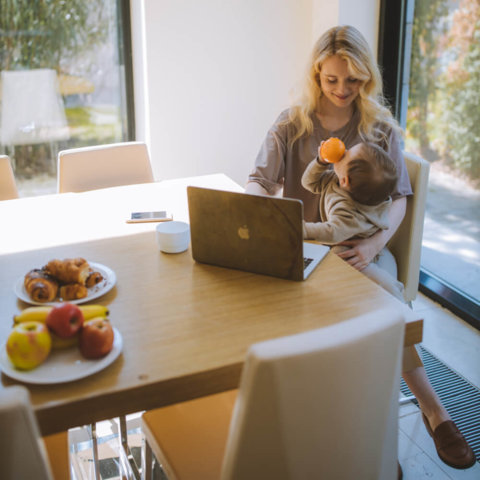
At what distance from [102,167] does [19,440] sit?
1713 millimetres

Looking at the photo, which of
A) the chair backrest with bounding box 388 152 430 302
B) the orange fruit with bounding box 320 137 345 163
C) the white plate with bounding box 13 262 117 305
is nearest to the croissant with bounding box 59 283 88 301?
the white plate with bounding box 13 262 117 305

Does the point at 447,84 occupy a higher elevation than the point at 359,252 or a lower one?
higher

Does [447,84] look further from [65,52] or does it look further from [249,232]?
[65,52]

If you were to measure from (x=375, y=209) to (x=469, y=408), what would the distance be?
832 millimetres

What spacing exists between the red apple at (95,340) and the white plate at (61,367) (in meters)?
0.01

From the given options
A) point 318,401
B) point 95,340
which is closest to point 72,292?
point 95,340

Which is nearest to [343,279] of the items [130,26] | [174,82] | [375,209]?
[375,209]

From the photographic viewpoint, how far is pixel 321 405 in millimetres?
963

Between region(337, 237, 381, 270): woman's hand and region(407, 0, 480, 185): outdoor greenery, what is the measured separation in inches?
40.1

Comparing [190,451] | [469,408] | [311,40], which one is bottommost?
[469,408]

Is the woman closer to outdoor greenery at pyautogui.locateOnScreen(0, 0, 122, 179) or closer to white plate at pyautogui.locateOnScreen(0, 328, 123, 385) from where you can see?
white plate at pyautogui.locateOnScreen(0, 328, 123, 385)

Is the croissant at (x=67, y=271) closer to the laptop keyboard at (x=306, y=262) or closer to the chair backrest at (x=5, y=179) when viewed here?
the laptop keyboard at (x=306, y=262)

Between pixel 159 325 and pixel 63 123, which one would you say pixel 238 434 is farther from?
pixel 63 123

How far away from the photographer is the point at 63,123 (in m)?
3.40
